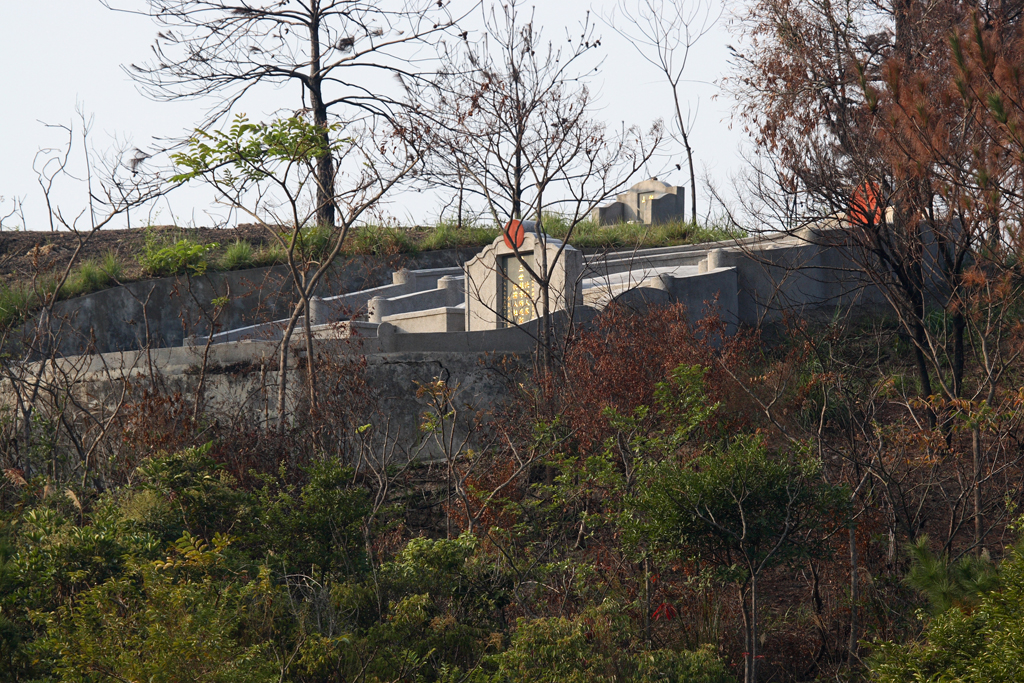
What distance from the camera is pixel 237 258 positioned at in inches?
653

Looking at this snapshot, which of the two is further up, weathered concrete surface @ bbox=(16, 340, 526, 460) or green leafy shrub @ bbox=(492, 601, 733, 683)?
weathered concrete surface @ bbox=(16, 340, 526, 460)

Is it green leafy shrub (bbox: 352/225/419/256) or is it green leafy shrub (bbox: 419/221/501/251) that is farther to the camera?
green leafy shrub (bbox: 419/221/501/251)

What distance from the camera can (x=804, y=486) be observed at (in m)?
4.67

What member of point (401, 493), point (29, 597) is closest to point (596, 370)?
point (401, 493)

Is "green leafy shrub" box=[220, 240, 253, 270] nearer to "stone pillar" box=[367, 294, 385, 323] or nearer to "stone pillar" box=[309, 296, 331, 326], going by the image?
"stone pillar" box=[309, 296, 331, 326]

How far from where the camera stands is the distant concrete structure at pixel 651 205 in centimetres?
2688

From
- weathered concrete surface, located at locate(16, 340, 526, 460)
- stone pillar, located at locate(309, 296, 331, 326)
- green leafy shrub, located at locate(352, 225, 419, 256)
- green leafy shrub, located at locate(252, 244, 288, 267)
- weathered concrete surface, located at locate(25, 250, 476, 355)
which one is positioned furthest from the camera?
green leafy shrub, located at locate(352, 225, 419, 256)

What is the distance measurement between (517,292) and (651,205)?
16.2 metres

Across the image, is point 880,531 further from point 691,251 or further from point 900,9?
point 691,251

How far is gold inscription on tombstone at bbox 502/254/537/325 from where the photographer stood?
37.5 ft

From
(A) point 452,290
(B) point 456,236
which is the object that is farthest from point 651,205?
(A) point 452,290

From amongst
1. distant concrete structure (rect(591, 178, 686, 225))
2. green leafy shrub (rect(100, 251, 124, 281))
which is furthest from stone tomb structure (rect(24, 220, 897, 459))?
distant concrete structure (rect(591, 178, 686, 225))

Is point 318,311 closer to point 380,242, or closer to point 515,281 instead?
point 515,281

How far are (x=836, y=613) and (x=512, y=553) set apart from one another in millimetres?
2145
